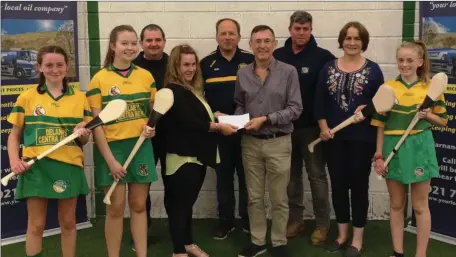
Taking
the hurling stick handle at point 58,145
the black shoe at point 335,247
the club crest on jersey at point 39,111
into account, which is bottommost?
the black shoe at point 335,247

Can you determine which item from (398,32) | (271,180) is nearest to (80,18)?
(271,180)

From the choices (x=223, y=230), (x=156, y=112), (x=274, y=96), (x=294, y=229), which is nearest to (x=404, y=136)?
(x=274, y=96)

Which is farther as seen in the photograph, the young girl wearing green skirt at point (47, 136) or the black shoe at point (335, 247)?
the black shoe at point (335, 247)

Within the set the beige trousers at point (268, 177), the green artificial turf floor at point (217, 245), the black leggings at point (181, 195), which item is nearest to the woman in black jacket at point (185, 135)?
the black leggings at point (181, 195)

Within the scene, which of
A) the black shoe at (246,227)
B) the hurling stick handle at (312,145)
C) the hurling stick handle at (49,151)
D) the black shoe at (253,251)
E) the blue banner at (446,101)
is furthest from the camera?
the black shoe at (246,227)

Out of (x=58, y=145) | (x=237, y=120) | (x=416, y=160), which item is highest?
(x=237, y=120)

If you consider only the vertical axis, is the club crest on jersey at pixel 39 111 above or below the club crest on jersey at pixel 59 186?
above

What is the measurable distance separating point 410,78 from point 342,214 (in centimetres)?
110

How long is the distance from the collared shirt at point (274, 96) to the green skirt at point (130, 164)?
0.74 metres

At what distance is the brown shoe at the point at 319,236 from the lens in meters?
3.55

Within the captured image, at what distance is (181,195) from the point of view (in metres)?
2.95

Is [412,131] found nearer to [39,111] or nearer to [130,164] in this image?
[130,164]

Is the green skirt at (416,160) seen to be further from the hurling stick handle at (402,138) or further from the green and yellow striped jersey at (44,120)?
the green and yellow striped jersey at (44,120)

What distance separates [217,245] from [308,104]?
4.27 feet
